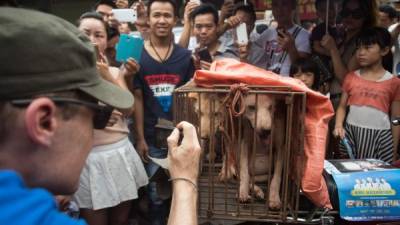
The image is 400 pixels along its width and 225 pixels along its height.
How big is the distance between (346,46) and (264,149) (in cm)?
202

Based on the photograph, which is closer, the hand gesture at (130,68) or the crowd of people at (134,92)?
the crowd of people at (134,92)

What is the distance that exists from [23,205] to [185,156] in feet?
2.54

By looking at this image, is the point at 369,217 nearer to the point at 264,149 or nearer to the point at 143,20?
the point at 264,149

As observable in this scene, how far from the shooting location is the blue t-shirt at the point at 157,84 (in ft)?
10.4

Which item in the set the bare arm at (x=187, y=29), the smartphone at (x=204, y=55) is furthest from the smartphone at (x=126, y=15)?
the bare arm at (x=187, y=29)

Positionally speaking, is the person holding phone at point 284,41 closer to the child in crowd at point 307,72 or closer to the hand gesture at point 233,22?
the child in crowd at point 307,72

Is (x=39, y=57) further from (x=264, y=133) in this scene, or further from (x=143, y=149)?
(x=143, y=149)

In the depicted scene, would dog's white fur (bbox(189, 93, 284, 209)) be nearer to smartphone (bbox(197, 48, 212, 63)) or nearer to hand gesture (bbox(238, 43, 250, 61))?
smartphone (bbox(197, 48, 212, 63))

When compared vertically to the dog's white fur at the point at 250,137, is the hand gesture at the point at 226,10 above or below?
above

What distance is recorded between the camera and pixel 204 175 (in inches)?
88.7

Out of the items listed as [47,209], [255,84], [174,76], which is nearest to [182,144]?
[255,84]

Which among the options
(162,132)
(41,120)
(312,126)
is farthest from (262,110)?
(162,132)

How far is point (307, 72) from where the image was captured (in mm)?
3252

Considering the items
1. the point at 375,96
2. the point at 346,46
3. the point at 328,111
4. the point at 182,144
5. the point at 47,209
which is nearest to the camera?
the point at 47,209
